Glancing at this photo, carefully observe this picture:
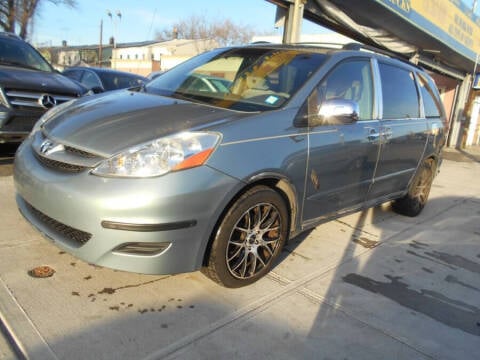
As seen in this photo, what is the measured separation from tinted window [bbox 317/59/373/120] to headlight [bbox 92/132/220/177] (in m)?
1.23

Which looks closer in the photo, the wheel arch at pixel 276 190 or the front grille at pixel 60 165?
the front grille at pixel 60 165

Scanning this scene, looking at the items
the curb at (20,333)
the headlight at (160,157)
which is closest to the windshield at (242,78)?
the headlight at (160,157)

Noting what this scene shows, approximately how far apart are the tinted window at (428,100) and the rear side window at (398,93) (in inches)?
9.8

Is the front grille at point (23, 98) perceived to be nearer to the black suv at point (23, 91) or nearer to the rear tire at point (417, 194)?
the black suv at point (23, 91)

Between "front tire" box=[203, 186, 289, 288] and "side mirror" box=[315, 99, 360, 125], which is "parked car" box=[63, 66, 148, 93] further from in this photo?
"front tire" box=[203, 186, 289, 288]

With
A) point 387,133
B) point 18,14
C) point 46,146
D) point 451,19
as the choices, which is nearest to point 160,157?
point 46,146

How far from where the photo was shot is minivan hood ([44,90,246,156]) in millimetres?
2521

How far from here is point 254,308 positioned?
273 cm

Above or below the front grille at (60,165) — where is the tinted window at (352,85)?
above

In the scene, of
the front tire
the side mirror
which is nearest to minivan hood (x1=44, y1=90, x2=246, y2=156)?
the front tire

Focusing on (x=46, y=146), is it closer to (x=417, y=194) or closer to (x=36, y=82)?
(x=36, y=82)

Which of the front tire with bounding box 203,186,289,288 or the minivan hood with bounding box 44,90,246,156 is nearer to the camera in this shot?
the minivan hood with bounding box 44,90,246,156

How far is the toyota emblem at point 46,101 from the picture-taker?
497 centimetres

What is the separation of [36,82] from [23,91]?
0.80 feet
